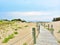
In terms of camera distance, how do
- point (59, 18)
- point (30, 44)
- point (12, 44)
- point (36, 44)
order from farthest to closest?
point (59, 18) → point (12, 44) → point (30, 44) → point (36, 44)

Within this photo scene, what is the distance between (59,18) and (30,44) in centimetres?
8049

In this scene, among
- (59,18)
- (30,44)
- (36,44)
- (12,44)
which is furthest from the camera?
(59,18)

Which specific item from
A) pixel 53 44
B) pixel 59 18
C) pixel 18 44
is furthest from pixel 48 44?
pixel 59 18

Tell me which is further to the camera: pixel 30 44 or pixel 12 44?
pixel 12 44

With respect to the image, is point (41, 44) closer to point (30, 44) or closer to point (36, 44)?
point (36, 44)

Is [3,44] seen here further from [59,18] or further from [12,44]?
[59,18]

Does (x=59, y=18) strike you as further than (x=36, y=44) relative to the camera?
Yes

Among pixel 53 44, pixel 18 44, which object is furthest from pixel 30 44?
pixel 53 44

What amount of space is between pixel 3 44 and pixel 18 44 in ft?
5.61

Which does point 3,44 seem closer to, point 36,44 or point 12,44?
point 12,44

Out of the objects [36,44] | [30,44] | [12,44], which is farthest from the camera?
[12,44]

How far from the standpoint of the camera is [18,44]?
1814cm

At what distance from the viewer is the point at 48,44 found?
15.7 m

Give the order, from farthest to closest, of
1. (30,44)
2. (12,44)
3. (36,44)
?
1. (12,44)
2. (30,44)
3. (36,44)
